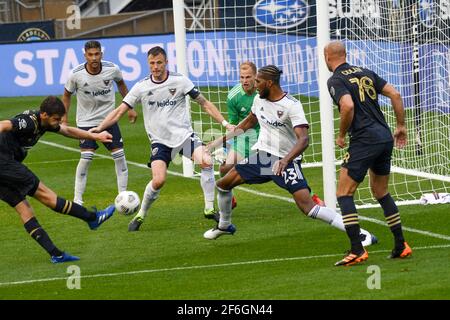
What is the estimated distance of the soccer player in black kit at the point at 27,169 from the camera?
39.3ft

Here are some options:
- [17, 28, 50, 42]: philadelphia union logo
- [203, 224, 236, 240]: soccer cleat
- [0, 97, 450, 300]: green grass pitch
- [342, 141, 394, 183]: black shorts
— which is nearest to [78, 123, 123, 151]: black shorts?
[0, 97, 450, 300]: green grass pitch

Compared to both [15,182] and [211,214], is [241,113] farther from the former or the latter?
[15,182]

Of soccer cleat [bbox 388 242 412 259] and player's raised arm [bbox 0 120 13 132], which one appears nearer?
soccer cleat [bbox 388 242 412 259]

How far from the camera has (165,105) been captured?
14.3m

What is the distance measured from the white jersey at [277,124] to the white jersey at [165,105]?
6.31 feet

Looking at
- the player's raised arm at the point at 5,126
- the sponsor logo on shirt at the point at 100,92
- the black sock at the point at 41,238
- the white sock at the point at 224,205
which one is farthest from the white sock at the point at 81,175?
the player's raised arm at the point at 5,126

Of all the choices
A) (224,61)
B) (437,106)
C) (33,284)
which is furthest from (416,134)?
(33,284)

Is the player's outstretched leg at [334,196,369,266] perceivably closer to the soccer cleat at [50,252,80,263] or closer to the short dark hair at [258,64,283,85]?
the short dark hair at [258,64,283,85]

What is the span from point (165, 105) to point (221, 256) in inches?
109

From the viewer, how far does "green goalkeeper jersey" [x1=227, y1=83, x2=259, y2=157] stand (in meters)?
14.9

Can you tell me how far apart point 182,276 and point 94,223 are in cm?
206

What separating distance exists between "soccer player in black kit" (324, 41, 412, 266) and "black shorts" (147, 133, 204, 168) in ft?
11.3

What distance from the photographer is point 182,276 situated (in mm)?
11141
